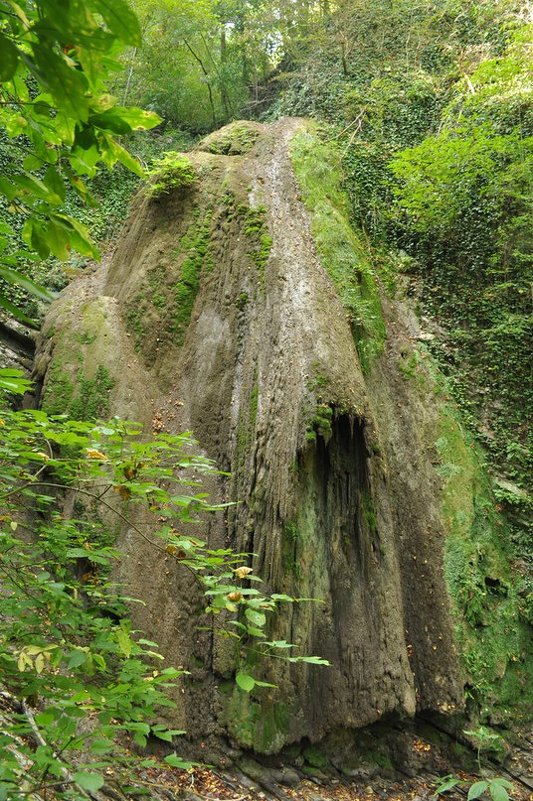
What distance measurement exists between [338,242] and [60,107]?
7996mm

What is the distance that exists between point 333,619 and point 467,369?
5144 mm

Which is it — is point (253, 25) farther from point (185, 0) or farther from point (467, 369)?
point (467, 369)

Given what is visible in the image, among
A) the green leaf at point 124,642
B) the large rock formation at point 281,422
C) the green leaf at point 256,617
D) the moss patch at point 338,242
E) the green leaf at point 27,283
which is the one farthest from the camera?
the moss patch at point 338,242

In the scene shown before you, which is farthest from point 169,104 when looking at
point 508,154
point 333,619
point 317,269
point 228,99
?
point 333,619

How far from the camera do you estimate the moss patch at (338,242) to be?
8.38 metres

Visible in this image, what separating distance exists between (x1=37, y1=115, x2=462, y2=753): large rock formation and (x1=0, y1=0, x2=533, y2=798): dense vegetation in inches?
44.0

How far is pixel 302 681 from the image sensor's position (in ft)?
19.2

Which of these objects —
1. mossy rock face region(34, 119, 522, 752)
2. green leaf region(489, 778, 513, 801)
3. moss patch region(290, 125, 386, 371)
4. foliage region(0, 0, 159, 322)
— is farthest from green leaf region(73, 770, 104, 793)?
moss patch region(290, 125, 386, 371)

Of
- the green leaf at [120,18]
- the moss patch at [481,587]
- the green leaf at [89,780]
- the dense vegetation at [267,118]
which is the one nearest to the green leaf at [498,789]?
the dense vegetation at [267,118]

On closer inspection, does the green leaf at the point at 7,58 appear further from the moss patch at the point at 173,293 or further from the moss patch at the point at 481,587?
the moss patch at the point at 173,293

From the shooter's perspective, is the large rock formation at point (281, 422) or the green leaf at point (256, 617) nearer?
the green leaf at point (256, 617)

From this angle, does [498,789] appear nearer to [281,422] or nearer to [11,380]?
[11,380]

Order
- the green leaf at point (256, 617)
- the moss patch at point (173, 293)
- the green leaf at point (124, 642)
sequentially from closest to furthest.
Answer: the green leaf at point (256, 617)
the green leaf at point (124, 642)
the moss patch at point (173, 293)

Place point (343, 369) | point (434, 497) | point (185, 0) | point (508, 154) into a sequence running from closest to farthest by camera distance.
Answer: point (343, 369) → point (434, 497) → point (508, 154) → point (185, 0)
